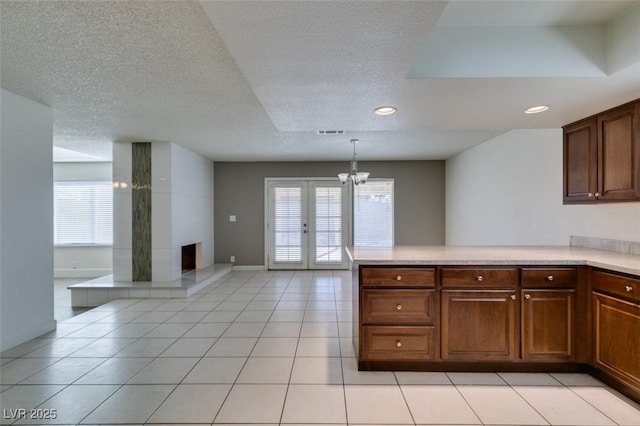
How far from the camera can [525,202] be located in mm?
3826

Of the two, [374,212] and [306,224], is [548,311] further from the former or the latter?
[306,224]

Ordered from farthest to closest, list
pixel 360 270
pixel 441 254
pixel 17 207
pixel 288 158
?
pixel 288 158, pixel 17 207, pixel 441 254, pixel 360 270

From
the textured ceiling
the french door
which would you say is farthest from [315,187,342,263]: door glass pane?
the textured ceiling

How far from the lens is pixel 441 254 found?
2631 millimetres

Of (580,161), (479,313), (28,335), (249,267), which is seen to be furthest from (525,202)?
(28,335)

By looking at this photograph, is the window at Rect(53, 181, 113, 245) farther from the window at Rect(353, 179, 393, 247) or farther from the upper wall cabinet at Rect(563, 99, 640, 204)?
the upper wall cabinet at Rect(563, 99, 640, 204)

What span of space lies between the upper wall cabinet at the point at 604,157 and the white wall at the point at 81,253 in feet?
26.2

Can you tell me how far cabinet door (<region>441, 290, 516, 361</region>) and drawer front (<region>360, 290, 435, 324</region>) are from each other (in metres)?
0.13

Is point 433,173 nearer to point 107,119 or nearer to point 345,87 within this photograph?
point 345,87

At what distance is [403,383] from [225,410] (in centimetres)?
129

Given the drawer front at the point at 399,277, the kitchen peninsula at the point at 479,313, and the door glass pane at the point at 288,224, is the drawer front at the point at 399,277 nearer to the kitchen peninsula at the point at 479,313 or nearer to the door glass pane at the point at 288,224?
the kitchen peninsula at the point at 479,313

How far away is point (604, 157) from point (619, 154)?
0.15 metres

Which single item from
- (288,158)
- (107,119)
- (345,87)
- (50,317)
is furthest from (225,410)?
(288,158)

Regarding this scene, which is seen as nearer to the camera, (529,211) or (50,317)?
(50,317)
